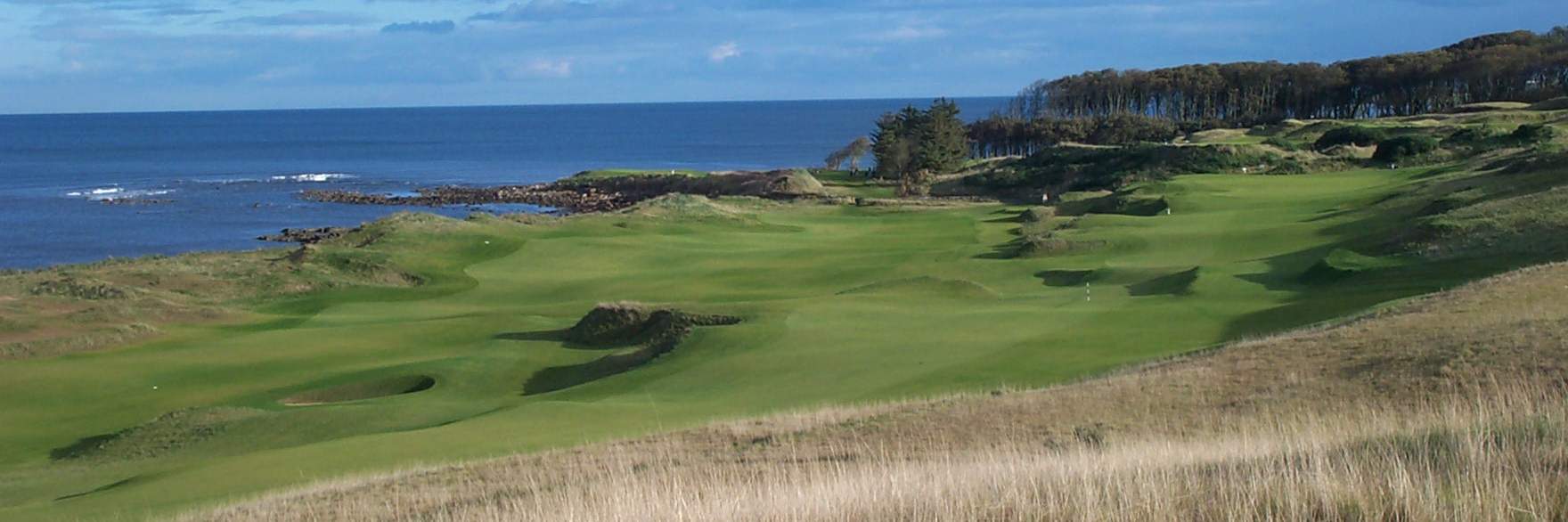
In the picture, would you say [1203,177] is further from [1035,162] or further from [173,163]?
[173,163]

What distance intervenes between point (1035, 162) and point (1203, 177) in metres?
27.3

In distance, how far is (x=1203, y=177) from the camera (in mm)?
57969

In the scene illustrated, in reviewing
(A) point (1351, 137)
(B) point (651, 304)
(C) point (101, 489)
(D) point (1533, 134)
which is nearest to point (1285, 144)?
(A) point (1351, 137)

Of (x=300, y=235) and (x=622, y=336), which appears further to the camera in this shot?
(x=300, y=235)

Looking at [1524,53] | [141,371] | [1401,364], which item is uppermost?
[1524,53]

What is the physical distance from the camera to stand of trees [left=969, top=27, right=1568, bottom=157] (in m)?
110

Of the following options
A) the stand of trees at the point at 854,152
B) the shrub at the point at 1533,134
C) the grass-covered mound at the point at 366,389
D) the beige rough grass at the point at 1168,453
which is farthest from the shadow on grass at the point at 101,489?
the stand of trees at the point at 854,152

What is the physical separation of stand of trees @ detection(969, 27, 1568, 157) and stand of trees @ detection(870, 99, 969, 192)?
25.9m

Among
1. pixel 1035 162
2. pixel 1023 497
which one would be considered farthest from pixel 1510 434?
pixel 1035 162

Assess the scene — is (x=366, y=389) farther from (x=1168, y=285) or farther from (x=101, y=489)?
(x=1168, y=285)

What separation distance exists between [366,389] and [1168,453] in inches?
698

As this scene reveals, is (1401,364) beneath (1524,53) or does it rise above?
beneath

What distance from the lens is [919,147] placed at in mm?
84688

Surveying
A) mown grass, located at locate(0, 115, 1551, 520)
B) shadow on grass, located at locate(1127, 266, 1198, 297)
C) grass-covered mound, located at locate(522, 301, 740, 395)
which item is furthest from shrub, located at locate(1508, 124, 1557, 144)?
grass-covered mound, located at locate(522, 301, 740, 395)
